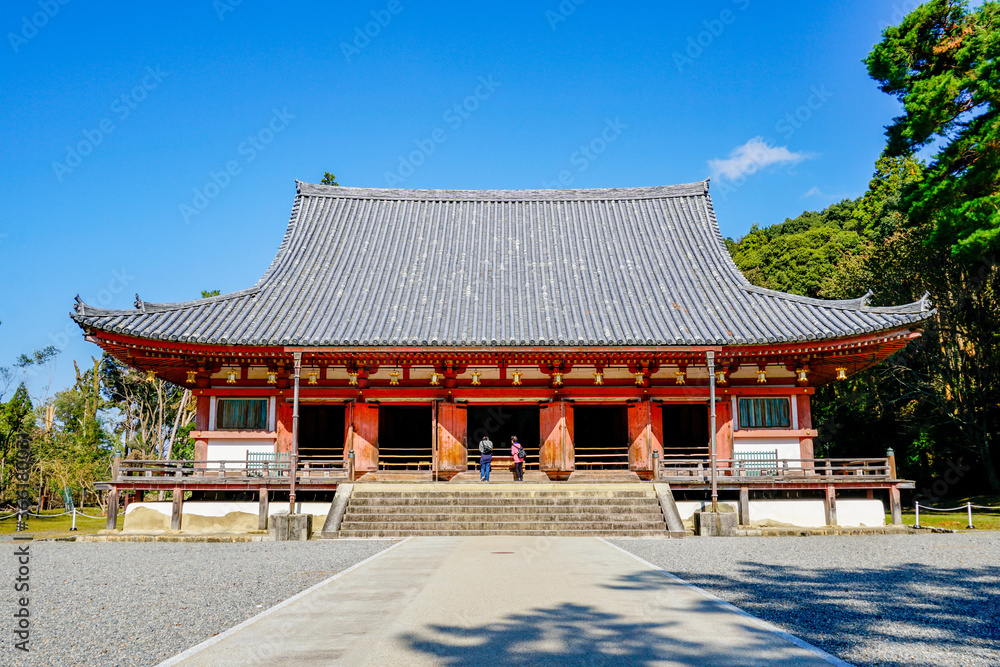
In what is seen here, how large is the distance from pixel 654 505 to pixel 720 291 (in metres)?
7.58

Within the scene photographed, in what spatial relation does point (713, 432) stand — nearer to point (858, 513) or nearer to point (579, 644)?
point (858, 513)

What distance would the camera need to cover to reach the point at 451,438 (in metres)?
18.3

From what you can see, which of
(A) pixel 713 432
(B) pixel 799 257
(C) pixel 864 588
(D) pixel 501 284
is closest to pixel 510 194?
(D) pixel 501 284

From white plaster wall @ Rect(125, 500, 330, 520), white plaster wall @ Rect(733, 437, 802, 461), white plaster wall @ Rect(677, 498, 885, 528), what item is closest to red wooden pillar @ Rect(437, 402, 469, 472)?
white plaster wall @ Rect(125, 500, 330, 520)

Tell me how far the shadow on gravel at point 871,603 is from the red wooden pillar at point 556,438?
841 centimetres

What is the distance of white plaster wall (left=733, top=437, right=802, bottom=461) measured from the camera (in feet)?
60.1

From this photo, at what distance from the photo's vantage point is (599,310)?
62.5 feet

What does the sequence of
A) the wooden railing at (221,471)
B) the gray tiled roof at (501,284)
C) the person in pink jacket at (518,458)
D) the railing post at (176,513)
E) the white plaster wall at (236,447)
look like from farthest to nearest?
the white plaster wall at (236,447) < the person in pink jacket at (518,458) < the gray tiled roof at (501,284) < the wooden railing at (221,471) < the railing post at (176,513)

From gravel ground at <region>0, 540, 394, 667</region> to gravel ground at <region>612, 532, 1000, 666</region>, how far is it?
4.73 meters

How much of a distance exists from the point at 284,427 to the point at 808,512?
1396 cm

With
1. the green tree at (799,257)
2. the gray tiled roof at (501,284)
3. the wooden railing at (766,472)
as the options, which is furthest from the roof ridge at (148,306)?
the green tree at (799,257)

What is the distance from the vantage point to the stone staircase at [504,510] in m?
14.6

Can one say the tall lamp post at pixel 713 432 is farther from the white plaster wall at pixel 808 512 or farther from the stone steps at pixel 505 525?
the stone steps at pixel 505 525

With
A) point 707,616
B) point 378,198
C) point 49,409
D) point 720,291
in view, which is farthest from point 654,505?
point 49,409
